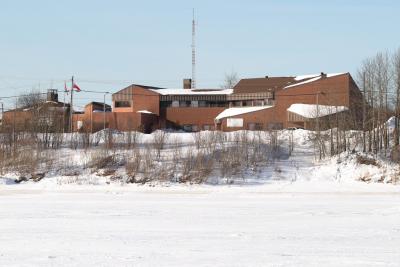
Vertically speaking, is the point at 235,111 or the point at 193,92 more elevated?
the point at 193,92

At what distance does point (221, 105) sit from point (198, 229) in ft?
238

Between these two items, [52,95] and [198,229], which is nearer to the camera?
[198,229]

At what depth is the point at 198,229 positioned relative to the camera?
15.5 meters

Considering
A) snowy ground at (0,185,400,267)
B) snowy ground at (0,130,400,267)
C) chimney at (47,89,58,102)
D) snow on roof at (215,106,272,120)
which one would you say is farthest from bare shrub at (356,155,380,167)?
chimney at (47,89,58,102)

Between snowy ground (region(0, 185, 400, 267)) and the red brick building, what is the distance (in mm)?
44876

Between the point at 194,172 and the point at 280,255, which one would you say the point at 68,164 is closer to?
the point at 194,172

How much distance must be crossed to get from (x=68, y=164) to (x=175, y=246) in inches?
979

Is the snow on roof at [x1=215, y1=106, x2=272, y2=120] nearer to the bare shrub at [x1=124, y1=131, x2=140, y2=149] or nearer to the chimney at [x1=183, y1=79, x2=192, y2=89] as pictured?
the chimney at [x1=183, y1=79, x2=192, y2=89]

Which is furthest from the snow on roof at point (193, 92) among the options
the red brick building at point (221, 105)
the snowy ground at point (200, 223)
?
the snowy ground at point (200, 223)

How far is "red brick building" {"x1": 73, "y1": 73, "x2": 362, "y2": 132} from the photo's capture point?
7138cm

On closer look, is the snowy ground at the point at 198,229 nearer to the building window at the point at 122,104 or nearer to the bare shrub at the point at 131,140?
the bare shrub at the point at 131,140

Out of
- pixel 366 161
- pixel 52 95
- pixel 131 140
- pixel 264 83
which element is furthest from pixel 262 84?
pixel 366 161

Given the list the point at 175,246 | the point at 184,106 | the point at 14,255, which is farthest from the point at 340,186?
the point at 184,106

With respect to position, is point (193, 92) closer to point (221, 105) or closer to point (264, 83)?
point (221, 105)
